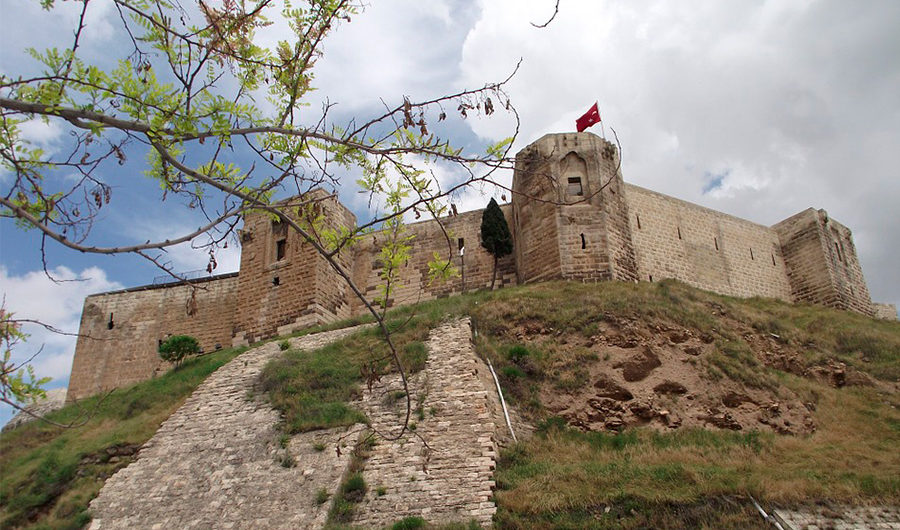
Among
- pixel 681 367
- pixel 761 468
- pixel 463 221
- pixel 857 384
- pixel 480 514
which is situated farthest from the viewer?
pixel 463 221

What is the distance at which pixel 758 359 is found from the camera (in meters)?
16.9

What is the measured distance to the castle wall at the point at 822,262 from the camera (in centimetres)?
2648

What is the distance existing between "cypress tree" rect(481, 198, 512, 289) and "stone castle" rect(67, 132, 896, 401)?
359 mm

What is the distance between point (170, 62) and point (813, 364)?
16.2 metres

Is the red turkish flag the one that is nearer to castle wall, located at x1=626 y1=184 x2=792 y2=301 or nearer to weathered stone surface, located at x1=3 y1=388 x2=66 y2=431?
castle wall, located at x1=626 y1=184 x2=792 y2=301

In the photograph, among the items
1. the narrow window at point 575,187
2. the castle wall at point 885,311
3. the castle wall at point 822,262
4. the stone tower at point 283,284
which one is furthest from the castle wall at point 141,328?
the castle wall at point 885,311

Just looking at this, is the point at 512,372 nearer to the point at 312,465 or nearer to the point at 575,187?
the point at 312,465

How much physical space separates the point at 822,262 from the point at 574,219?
11366 millimetres

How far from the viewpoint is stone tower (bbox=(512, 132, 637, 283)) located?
68.2 feet

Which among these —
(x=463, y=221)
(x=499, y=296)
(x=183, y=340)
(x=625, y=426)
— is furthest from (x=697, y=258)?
(x=183, y=340)

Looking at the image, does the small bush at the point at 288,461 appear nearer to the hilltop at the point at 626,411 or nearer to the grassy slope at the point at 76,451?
the hilltop at the point at 626,411

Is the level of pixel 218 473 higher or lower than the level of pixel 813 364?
lower

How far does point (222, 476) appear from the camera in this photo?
13.5m

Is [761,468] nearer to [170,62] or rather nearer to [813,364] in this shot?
[813,364]
